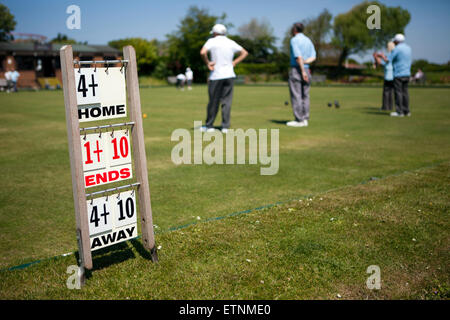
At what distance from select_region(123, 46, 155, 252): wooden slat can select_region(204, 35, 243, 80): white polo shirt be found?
22.1 feet

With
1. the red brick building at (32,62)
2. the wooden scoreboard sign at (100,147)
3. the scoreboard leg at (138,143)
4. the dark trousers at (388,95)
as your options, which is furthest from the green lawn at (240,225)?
the red brick building at (32,62)

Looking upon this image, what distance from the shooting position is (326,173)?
6.45m

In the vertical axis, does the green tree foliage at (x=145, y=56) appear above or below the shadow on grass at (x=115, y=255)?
above

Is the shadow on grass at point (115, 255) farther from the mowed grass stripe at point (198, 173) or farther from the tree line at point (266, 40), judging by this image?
the tree line at point (266, 40)

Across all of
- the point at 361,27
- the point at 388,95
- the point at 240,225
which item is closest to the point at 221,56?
the point at 240,225

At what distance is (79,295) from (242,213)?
2.08 m

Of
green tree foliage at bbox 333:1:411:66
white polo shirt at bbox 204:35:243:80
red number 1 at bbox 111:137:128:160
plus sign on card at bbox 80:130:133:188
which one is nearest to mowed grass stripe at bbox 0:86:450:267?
plus sign on card at bbox 80:130:133:188

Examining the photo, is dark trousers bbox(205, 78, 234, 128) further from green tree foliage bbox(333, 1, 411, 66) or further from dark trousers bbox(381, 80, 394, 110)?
green tree foliage bbox(333, 1, 411, 66)

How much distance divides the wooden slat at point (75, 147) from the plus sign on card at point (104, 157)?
0.07 metres

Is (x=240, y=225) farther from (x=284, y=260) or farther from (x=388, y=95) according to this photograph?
(x=388, y=95)

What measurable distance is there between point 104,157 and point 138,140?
34cm

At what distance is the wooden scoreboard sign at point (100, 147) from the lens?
2875 millimetres

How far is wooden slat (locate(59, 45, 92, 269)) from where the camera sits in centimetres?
277

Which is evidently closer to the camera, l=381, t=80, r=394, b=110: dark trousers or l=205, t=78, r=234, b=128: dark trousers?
l=205, t=78, r=234, b=128: dark trousers
